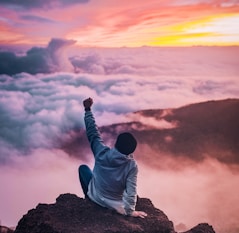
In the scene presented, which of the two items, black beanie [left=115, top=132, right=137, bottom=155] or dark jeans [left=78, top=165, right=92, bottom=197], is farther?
dark jeans [left=78, top=165, right=92, bottom=197]

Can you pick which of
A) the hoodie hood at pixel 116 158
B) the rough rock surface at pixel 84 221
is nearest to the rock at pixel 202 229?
the rough rock surface at pixel 84 221

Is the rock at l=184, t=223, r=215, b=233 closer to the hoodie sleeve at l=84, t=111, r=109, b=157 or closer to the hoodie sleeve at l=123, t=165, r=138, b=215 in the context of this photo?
the hoodie sleeve at l=123, t=165, r=138, b=215

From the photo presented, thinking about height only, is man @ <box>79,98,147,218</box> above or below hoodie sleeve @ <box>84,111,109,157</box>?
below

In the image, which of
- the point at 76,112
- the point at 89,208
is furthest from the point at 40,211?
the point at 76,112

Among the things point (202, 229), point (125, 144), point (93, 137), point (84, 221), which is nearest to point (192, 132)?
point (202, 229)

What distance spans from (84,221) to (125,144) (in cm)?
67

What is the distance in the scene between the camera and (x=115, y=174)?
3164 millimetres

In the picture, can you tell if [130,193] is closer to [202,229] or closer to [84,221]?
[84,221]

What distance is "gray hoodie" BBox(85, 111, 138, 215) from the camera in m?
3.10

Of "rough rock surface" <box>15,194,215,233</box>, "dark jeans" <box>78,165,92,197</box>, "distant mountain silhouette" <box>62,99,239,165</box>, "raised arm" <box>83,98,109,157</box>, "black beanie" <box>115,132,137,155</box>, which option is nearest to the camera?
"rough rock surface" <box>15,194,215,233</box>

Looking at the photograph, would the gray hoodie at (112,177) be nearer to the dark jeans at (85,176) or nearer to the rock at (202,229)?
the dark jeans at (85,176)

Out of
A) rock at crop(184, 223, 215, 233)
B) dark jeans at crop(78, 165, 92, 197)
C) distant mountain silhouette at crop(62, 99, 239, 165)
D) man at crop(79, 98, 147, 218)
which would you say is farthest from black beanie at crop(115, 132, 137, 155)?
distant mountain silhouette at crop(62, 99, 239, 165)

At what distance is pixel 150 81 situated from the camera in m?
6.66

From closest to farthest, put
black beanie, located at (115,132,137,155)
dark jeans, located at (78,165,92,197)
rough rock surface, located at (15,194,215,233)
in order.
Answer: rough rock surface, located at (15,194,215,233)
black beanie, located at (115,132,137,155)
dark jeans, located at (78,165,92,197)
